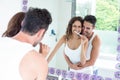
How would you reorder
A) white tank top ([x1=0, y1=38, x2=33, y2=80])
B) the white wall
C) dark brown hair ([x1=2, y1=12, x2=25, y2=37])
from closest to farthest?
1. white tank top ([x1=0, y1=38, x2=33, y2=80])
2. dark brown hair ([x1=2, y1=12, x2=25, y2=37])
3. the white wall

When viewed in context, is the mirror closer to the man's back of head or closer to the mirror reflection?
the mirror reflection

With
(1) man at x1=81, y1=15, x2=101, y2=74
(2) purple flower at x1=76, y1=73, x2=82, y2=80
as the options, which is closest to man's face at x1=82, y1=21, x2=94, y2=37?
(1) man at x1=81, y1=15, x2=101, y2=74

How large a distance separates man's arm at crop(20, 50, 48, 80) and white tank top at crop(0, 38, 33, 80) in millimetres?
18

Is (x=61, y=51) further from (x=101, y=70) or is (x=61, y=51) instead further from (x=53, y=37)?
(x=101, y=70)

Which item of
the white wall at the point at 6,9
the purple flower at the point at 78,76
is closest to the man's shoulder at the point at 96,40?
the purple flower at the point at 78,76

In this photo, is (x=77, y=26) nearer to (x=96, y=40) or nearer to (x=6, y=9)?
(x=96, y=40)

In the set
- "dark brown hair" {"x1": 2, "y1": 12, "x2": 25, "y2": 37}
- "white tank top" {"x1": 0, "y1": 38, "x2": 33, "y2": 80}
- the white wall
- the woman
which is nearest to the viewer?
"white tank top" {"x1": 0, "y1": 38, "x2": 33, "y2": 80}

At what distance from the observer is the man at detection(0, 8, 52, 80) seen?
965 mm

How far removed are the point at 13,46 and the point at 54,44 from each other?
56 cm

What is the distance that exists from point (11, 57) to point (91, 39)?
56 cm

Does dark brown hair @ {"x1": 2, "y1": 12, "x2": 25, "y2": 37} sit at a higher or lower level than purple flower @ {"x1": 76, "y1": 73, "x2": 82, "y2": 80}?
higher

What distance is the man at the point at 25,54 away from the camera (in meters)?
0.97

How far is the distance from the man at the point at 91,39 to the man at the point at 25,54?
0.37 meters

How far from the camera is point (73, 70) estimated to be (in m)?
1.47
